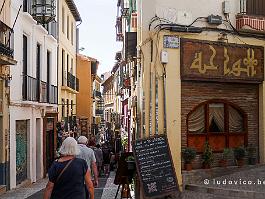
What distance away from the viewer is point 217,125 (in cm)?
1261

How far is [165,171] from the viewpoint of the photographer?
10641 mm

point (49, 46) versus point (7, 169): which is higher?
point (49, 46)

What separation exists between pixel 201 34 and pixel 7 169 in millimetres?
7392

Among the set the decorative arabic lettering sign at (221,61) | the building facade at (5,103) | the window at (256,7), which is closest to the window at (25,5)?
the building facade at (5,103)

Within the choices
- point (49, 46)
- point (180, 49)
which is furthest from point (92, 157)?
point (49, 46)

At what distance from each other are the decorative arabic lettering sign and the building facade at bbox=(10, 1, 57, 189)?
6.33 meters

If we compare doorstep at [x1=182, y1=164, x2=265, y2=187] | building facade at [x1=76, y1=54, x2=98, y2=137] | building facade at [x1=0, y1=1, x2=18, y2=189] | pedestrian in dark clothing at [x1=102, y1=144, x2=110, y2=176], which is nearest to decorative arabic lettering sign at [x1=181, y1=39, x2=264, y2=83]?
doorstep at [x1=182, y1=164, x2=265, y2=187]

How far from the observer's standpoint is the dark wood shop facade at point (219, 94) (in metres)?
11.9

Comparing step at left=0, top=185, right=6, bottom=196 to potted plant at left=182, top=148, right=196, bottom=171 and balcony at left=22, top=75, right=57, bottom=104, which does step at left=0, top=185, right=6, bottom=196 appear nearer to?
balcony at left=22, top=75, right=57, bottom=104

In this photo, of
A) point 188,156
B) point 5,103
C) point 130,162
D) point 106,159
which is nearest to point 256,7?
point 188,156

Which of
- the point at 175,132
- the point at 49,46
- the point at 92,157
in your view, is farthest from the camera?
the point at 49,46

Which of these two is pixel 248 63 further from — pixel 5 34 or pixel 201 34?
pixel 5 34

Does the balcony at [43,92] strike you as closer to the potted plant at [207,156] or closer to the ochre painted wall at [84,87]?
the potted plant at [207,156]

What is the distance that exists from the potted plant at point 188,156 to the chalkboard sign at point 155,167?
976 millimetres
